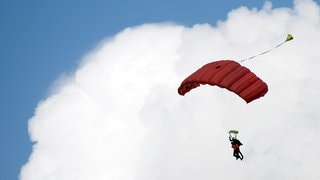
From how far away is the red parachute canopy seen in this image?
5125cm

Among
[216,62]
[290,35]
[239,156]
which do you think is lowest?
[239,156]

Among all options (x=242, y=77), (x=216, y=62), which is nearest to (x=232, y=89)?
(x=242, y=77)

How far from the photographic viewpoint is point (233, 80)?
52031 mm

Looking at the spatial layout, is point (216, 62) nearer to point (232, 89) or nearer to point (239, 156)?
point (232, 89)

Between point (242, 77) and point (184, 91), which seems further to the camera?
point (184, 91)

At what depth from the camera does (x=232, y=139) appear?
55.0 meters

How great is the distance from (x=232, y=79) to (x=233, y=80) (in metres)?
0.15

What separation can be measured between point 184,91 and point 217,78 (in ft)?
14.2

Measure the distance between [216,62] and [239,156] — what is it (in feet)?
27.8

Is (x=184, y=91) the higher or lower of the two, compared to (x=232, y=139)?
higher

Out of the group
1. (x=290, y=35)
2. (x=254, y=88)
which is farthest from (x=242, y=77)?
(x=290, y=35)

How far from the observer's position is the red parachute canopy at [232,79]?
168 feet

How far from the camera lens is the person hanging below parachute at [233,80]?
5125cm

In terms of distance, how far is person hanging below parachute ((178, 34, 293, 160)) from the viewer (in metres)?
51.2
